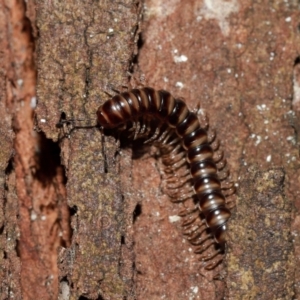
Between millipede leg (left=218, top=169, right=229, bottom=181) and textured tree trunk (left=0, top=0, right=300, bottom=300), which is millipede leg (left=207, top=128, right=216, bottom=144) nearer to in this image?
textured tree trunk (left=0, top=0, right=300, bottom=300)

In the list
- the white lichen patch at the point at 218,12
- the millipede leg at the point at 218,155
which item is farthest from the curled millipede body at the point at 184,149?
the white lichen patch at the point at 218,12

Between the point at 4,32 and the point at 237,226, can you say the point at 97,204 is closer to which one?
the point at 237,226

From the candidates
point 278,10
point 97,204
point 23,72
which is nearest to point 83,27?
point 23,72

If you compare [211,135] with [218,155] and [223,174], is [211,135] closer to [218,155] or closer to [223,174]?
[218,155]

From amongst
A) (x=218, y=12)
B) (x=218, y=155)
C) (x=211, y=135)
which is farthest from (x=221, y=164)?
(x=218, y=12)

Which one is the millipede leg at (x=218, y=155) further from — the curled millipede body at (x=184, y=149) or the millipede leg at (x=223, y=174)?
the millipede leg at (x=223, y=174)

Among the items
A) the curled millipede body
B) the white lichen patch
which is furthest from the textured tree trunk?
the curled millipede body
